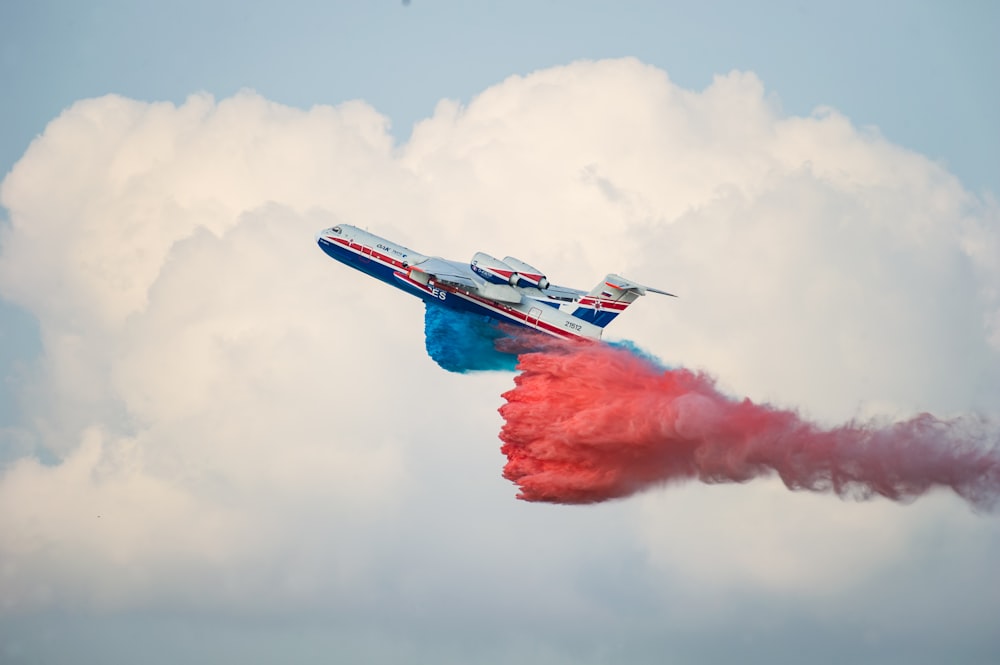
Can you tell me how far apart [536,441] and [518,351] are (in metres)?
5.50

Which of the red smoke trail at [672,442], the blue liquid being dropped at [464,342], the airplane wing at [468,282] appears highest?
the airplane wing at [468,282]

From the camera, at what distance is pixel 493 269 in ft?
230

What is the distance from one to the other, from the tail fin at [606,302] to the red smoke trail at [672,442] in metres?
4.18

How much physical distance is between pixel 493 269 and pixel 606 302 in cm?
619

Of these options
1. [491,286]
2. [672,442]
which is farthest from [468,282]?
[672,442]

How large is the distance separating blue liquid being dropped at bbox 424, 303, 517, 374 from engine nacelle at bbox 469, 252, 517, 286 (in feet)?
6.42

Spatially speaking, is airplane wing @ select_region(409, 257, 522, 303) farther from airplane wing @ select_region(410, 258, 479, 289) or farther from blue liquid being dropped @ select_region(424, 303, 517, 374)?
blue liquid being dropped @ select_region(424, 303, 517, 374)

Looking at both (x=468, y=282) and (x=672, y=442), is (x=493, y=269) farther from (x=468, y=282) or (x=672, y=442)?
(x=672, y=442)

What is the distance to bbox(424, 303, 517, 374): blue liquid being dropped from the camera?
2820 inches

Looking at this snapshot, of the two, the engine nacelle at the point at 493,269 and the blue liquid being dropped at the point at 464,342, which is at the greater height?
the engine nacelle at the point at 493,269

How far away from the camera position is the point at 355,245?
73.8m

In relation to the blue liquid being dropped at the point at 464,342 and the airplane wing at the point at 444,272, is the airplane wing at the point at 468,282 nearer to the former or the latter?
the airplane wing at the point at 444,272

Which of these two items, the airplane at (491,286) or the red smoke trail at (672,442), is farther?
the airplane at (491,286)

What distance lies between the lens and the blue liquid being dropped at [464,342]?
71.6 metres
